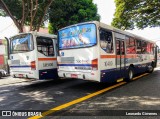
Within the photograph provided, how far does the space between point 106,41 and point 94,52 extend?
1.01 meters

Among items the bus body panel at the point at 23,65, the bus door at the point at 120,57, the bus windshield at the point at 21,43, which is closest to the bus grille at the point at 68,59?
the bus body panel at the point at 23,65

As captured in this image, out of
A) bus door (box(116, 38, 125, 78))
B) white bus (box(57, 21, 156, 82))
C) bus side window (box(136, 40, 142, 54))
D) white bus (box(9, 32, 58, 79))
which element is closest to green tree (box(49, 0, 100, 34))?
bus side window (box(136, 40, 142, 54))

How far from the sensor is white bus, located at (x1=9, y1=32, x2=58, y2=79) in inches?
409

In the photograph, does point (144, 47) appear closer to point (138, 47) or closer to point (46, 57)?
point (138, 47)

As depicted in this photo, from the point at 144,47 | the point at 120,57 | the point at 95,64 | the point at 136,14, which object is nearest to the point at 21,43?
the point at 95,64

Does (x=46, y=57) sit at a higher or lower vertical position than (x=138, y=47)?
lower

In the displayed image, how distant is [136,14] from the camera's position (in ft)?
80.9

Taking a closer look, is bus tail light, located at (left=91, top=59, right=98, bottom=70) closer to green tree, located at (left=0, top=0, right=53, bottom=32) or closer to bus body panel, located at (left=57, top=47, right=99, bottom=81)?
bus body panel, located at (left=57, top=47, right=99, bottom=81)

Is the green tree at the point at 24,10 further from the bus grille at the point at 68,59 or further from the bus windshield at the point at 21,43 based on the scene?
the bus grille at the point at 68,59

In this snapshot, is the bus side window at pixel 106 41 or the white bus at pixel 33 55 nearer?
the bus side window at pixel 106 41

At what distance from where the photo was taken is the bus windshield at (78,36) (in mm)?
8945

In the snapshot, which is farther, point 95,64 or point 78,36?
point 78,36

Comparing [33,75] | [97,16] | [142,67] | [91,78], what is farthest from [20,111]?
[97,16]

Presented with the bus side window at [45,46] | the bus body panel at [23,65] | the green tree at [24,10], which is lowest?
the bus body panel at [23,65]
